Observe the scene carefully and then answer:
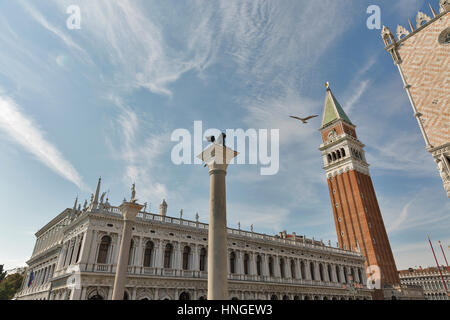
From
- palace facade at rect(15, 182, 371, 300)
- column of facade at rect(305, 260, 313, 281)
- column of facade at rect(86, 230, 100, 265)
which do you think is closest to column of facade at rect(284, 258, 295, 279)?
palace facade at rect(15, 182, 371, 300)

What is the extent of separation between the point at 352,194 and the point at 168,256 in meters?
38.6

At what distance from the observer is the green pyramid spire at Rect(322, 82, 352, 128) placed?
58125 millimetres

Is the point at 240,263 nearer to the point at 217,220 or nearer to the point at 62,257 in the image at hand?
the point at 62,257

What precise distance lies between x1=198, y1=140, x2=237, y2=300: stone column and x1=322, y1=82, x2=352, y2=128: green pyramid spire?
5333cm

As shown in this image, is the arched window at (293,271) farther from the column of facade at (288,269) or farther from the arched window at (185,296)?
the arched window at (185,296)

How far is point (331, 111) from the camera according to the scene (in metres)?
59.4

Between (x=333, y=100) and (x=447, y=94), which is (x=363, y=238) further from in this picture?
(x=447, y=94)

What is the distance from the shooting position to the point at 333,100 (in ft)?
200

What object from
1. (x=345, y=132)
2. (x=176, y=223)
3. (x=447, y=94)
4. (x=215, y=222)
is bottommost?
(x=215, y=222)

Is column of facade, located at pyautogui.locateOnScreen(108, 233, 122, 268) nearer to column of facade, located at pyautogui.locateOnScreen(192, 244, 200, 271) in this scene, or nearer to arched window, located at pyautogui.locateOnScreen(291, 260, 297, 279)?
column of facade, located at pyautogui.locateOnScreen(192, 244, 200, 271)

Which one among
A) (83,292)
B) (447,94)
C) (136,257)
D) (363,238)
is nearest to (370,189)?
(363,238)

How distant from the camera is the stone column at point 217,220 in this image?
326 inches

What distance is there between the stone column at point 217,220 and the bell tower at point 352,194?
4554cm
